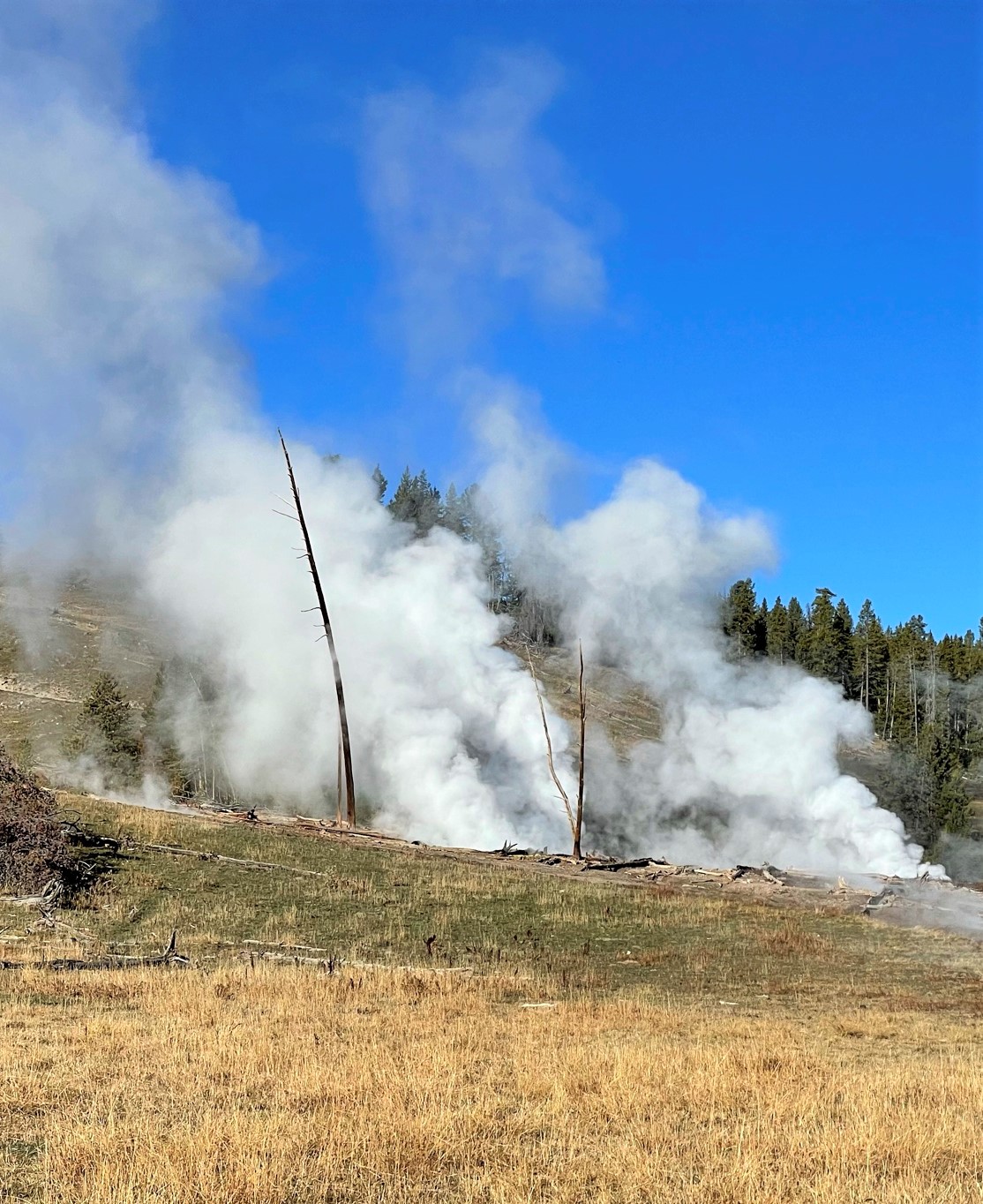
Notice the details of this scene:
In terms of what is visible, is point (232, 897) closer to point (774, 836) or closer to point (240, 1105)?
point (240, 1105)

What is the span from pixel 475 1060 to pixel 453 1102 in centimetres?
214

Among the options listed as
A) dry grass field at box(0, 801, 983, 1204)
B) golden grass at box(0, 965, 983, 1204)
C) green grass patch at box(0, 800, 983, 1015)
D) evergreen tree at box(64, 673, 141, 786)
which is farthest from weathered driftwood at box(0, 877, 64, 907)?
evergreen tree at box(64, 673, 141, 786)

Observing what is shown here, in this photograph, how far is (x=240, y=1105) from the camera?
9148mm

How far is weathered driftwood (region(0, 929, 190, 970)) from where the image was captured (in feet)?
A: 54.3

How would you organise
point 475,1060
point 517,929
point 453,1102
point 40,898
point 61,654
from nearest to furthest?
1. point 453,1102
2. point 475,1060
3. point 40,898
4. point 517,929
5. point 61,654

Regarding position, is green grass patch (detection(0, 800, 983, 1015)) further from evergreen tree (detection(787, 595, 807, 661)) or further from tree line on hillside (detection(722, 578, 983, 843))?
evergreen tree (detection(787, 595, 807, 661))

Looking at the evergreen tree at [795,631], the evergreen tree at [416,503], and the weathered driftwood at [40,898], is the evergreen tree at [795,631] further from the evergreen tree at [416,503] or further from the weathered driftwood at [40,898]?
the weathered driftwood at [40,898]

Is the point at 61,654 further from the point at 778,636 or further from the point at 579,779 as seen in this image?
the point at 778,636

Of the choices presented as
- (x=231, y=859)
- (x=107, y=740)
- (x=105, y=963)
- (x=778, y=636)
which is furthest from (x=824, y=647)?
(x=105, y=963)

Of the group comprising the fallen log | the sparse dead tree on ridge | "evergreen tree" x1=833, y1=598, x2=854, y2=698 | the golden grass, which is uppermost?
"evergreen tree" x1=833, y1=598, x2=854, y2=698

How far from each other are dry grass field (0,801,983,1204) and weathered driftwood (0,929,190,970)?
1.47 ft

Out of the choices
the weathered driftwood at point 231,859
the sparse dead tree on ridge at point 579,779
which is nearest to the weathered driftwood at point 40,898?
the weathered driftwood at point 231,859

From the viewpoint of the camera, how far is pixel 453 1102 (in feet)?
30.8

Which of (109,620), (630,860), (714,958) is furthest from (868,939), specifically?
(109,620)
